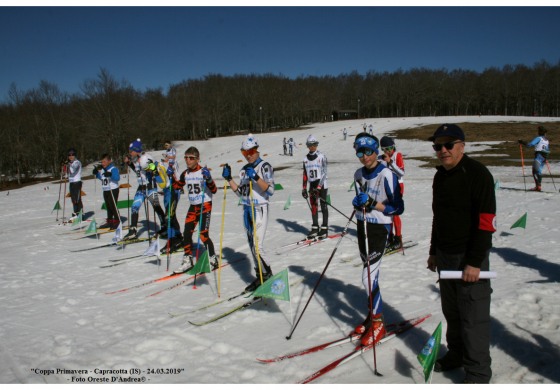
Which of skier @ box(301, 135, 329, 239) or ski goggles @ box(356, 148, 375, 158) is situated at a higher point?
ski goggles @ box(356, 148, 375, 158)

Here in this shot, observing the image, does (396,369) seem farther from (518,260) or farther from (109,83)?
(109,83)

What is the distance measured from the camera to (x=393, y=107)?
126688 millimetres

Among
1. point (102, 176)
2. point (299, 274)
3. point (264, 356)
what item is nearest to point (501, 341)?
point (264, 356)

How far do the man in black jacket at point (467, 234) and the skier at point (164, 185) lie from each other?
21.5 ft

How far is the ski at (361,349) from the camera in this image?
3.70m

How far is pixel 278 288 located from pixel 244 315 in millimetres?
835

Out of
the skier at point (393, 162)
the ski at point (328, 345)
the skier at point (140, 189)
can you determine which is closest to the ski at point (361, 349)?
the ski at point (328, 345)

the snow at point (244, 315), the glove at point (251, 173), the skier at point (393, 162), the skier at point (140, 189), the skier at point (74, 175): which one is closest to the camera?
the snow at point (244, 315)

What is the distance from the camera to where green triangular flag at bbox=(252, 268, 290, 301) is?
4766mm

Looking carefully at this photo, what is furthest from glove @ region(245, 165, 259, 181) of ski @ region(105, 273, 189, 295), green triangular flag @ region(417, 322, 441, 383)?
green triangular flag @ region(417, 322, 441, 383)

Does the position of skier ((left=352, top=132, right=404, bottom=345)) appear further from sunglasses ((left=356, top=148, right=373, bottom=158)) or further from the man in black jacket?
the man in black jacket

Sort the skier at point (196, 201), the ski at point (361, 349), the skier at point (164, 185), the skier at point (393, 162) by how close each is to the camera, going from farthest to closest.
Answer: the skier at point (164, 185) → the skier at point (393, 162) → the skier at point (196, 201) → the ski at point (361, 349)

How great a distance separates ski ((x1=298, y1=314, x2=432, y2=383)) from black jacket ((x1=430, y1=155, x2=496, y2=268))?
1483 millimetres

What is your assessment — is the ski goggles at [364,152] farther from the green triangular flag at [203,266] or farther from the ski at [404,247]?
the ski at [404,247]
